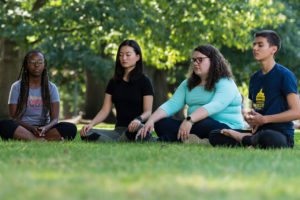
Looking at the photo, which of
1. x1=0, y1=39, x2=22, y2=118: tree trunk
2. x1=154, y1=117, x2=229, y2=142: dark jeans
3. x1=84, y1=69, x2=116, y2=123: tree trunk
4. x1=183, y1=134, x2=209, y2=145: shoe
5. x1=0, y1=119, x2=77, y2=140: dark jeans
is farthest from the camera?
x1=84, y1=69, x2=116, y2=123: tree trunk

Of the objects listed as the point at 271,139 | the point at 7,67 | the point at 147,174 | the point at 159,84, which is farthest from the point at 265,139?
the point at 159,84

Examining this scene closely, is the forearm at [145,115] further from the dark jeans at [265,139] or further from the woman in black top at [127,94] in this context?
the dark jeans at [265,139]

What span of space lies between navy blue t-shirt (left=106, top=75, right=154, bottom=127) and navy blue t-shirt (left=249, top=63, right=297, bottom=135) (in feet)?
5.85

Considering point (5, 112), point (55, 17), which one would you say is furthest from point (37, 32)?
point (5, 112)

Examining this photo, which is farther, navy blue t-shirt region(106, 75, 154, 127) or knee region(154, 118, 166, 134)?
navy blue t-shirt region(106, 75, 154, 127)

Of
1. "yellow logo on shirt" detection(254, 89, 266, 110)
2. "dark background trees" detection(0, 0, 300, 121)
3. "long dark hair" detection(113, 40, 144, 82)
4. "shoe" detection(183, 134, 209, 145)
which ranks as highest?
"dark background trees" detection(0, 0, 300, 121)

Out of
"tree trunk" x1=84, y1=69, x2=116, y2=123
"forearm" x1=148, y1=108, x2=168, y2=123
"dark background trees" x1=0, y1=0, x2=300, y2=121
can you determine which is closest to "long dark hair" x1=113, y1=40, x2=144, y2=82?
"forearm" x1=148, y1=108, x2=168, y2=123

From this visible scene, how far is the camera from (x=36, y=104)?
827 cm

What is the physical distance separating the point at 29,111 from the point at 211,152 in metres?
3.46

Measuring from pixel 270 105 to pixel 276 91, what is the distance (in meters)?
0.19

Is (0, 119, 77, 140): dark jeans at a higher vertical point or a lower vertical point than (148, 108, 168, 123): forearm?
lower

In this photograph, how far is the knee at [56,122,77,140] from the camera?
26.7 feet

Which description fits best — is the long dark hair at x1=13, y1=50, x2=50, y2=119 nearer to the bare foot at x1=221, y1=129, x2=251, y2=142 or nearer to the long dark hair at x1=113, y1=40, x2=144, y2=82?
the long dark hair at x1=113, y1=40, x2=144, y2=82

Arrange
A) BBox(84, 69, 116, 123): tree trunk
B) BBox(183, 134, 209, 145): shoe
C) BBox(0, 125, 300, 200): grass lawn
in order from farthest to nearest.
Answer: BBox(84, 69, 116, 123): tree trunk < BBox(183, 134, 209, 145): shoe < BBox(0, 125, 300, 200): grass lawn
